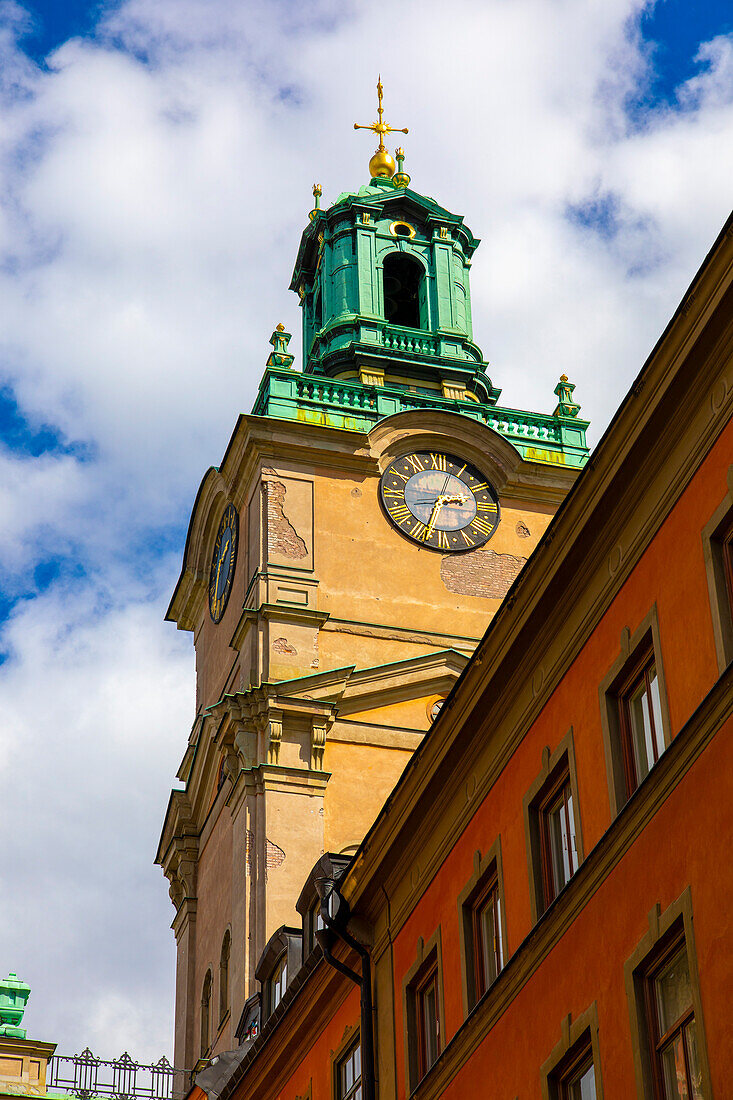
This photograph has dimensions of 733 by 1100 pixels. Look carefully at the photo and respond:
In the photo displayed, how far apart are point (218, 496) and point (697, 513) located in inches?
1320

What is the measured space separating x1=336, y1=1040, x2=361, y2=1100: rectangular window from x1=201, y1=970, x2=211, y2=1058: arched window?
19458mm

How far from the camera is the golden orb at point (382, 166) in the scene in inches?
2386

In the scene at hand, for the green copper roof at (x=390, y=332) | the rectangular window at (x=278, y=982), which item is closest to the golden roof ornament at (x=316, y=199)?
the green copper roof at (x=390, y=332)

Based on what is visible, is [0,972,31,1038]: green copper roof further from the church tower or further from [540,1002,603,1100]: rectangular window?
[540,1002,603,1100]: rectangular window

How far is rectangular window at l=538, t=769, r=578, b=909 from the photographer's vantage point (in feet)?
62.5

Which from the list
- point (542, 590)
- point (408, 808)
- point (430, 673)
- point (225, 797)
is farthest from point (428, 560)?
point (542, 590)

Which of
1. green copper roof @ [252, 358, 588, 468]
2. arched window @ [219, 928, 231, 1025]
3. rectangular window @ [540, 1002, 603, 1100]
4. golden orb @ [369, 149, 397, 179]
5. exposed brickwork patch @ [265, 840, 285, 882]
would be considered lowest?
rectangular window @ [540, 1002, 603, 1100]

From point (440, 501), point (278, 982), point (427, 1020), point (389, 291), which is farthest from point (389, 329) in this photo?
point (427, 1020)

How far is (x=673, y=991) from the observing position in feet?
52.6

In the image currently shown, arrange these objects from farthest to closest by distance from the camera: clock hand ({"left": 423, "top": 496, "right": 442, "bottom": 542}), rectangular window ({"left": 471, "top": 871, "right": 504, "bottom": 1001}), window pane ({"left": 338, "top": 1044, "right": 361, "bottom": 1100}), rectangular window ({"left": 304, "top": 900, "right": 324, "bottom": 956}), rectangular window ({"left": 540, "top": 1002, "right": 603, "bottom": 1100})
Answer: clock hand ({"left": 423, "top": 496, "right": 442, "bottom": 542}) → rectangular window ({"left": 304, "top": 900, "right": 324, "bottom": 956}) → window pane ({"left": 338, "top": 1044, "right": 361, "bottom": 1100}) → rectangular window ({"left": 471, "top": 871, "right": 504, "bottom": 1001}) → rectangular window ({"left": 540, "top": 1002, "right": 603, "bottom": 1100})

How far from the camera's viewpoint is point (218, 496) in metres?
50.0

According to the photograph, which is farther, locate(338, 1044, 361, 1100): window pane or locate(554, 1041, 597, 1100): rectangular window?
locate(338, 1044, 361, 1100): window pane

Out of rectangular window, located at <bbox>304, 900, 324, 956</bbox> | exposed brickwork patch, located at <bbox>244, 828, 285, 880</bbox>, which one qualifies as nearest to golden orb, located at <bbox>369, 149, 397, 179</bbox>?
exposed brickwork patch, located at <bbox>244, 828, 285, 880</bbox>

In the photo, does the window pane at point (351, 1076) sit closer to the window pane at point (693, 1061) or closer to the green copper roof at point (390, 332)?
the window pane at point (693, 1061)
